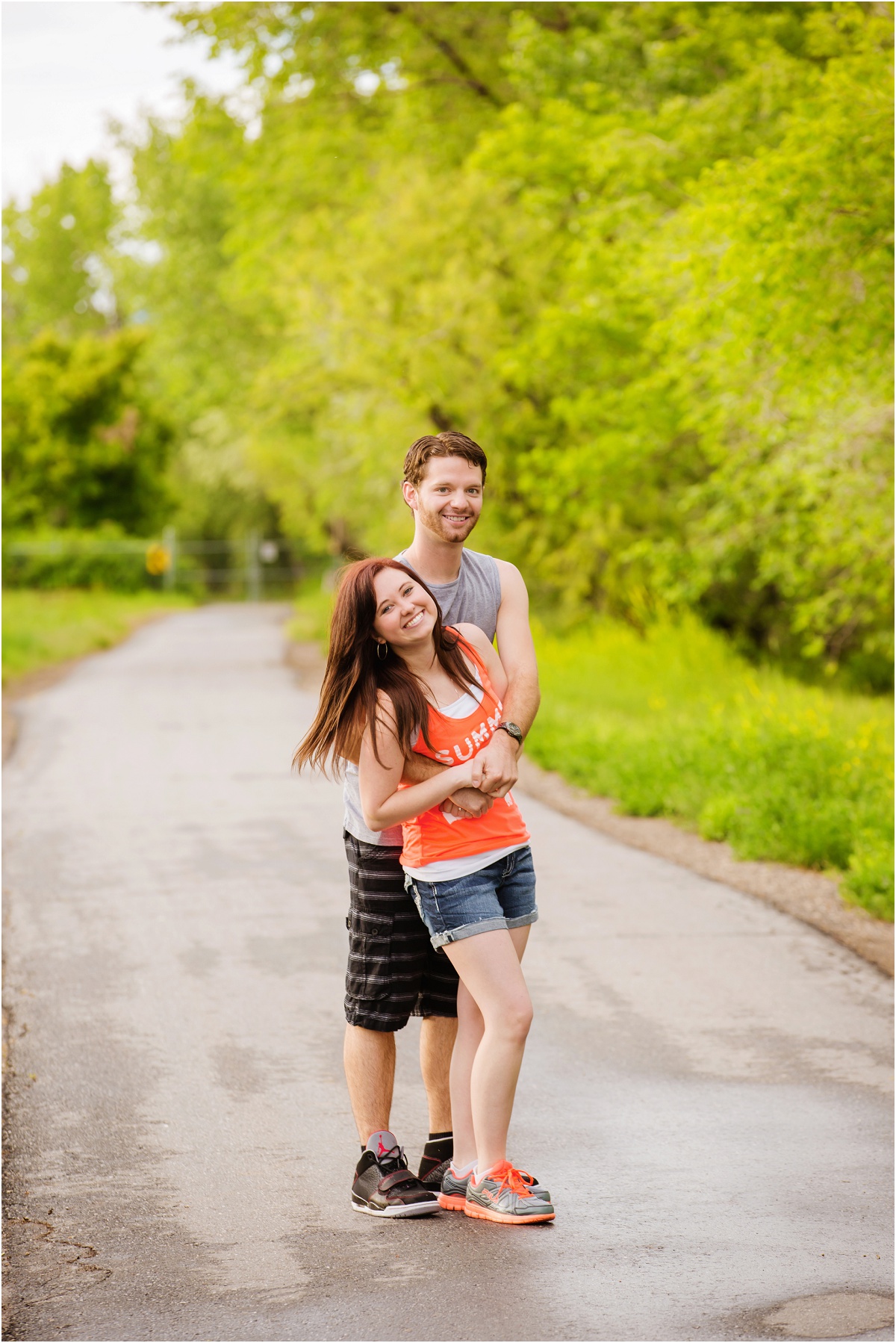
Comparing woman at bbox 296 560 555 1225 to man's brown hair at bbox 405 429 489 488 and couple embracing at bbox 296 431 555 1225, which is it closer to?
Answer: couple embracing at bbox 296 431 555 1225

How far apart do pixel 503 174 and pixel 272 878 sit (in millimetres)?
10109

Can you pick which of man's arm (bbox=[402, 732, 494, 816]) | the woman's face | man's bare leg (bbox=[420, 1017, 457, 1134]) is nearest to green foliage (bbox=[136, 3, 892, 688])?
the woman's face

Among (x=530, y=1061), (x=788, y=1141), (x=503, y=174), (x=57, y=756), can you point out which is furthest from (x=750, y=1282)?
(x=503, y=174)

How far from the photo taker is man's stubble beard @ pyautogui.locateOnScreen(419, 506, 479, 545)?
4055 millimetres

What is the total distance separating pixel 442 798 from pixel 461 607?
65 centimetres

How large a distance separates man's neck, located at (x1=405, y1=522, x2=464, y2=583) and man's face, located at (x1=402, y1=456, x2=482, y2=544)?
6 centimetres

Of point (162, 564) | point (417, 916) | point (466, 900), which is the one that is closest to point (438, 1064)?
point (417, 916)

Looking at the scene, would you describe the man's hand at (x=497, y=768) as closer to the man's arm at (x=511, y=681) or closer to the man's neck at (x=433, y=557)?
the man's arm at (x=511, y=681)

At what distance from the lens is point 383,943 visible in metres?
4.12

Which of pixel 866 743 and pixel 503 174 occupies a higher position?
pixel 503 174

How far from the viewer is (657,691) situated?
595 inches

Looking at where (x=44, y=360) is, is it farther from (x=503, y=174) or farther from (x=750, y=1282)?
(x=750, y=1282)

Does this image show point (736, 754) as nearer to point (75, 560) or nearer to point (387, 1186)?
point (387, 1186)

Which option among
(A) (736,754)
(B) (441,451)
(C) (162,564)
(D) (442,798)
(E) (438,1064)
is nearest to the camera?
(D) (442,798)
